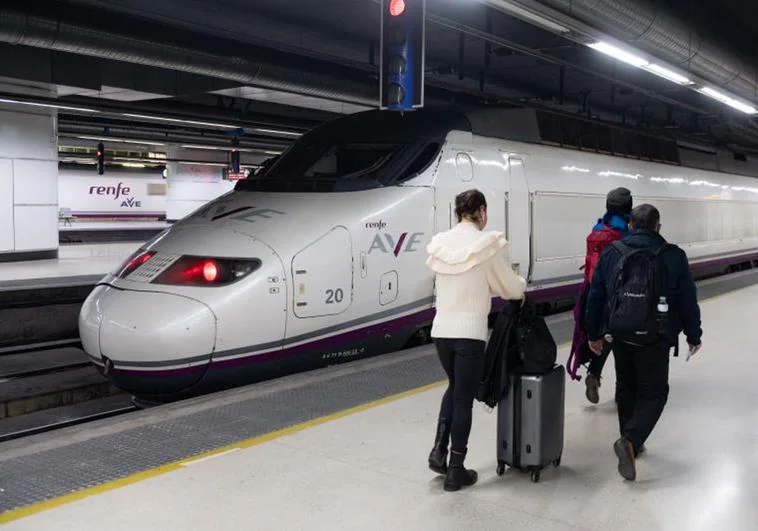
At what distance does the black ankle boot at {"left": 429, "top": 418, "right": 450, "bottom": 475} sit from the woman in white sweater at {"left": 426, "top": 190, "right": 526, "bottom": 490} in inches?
2.5

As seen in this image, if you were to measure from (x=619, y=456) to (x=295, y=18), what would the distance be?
884 centimetres

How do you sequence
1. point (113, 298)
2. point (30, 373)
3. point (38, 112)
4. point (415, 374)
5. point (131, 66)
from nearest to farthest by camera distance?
point (113, 298), point (415, 374), point (30, 373), point (131, 66), point (38, 112)

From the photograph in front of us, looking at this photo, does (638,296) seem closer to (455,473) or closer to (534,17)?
(455,473)

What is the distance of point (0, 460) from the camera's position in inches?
175

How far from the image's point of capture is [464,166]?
8047 millimetres

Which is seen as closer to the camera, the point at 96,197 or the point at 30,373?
the point at 30,373

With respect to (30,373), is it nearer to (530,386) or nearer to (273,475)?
(273,475)

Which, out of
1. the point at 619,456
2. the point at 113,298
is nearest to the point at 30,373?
the point at 113,298

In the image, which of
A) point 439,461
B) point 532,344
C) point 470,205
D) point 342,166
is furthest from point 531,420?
point 342,166

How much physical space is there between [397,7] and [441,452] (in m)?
4.90

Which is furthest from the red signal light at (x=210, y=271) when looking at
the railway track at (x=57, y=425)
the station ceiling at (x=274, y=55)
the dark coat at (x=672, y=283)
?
the station ceiling at (x=274, y=55)

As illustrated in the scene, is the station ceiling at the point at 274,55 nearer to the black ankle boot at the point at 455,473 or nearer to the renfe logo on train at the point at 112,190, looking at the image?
the black ankle boot at the point at 455,473

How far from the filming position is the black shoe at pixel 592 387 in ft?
18.3

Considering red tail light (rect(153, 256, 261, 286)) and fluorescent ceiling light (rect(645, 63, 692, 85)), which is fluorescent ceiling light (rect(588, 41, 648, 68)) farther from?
red tail light (rect(153, 256, 261, 286))
